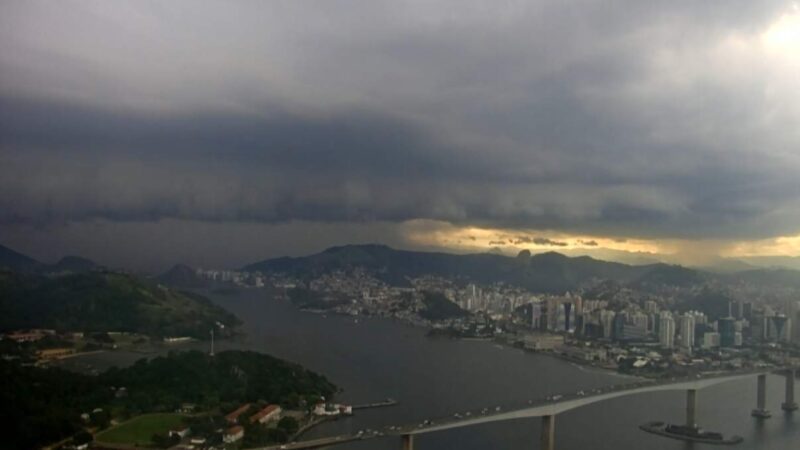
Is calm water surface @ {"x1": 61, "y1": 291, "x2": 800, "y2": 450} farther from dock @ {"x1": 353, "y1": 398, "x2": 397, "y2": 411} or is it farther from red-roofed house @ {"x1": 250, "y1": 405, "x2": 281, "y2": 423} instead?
red-roofed house @ {"x1": 250, "y1": 405, "x2": 281, "y2": 423}

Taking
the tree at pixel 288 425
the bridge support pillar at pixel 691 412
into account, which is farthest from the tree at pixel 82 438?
the bridge support pillar at pixel 691 412

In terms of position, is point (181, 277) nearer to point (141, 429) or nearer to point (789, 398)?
point (141, 429)

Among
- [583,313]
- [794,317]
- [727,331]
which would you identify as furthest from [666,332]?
[794,317]

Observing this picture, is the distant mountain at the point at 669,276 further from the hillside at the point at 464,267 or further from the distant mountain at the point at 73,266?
the distant mountain at the point at 73,266

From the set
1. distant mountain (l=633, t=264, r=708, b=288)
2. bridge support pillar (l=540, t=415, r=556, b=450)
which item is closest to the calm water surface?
bridge support pillar (l=540, t=415, r=556, b=450)

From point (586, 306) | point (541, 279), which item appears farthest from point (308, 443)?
point (541, 279)

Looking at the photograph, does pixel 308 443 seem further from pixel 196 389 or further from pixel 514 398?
pixel 514 398
